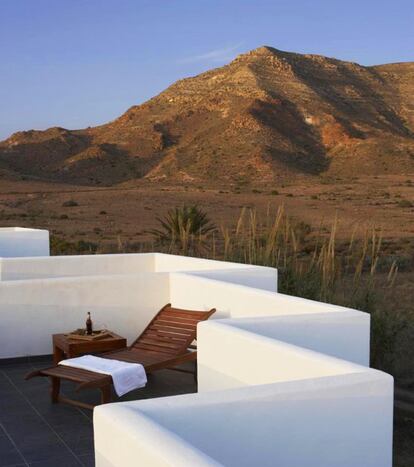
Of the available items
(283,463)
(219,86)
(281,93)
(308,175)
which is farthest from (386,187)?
(283,463)

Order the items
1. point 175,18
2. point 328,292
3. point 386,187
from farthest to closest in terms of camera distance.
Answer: point 386,187 < point 175,18 < point 328,292

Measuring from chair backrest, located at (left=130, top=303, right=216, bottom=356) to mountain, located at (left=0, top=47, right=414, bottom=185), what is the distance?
38.5 m

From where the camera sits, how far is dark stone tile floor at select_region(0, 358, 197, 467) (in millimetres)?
3852

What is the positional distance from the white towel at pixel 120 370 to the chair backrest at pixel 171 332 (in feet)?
1.64

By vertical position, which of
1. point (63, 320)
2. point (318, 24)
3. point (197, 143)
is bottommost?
point (63, 320)

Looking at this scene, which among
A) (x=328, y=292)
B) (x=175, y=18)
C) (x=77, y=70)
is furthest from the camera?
(x=77, y=70)

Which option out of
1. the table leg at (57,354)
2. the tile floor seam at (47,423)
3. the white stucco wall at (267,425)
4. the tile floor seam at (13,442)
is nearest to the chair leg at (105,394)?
Answer: the tile floor seam at (47,423)

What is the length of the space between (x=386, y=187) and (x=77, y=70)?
19.4 metres

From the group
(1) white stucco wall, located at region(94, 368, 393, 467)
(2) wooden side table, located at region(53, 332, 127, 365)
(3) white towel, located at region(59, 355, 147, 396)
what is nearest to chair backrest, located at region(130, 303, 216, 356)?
(2) wooden side table, located at region(53, 332, 127, 365)

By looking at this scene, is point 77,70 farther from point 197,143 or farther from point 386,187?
point 197,143

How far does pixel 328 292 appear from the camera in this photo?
6.89 meters

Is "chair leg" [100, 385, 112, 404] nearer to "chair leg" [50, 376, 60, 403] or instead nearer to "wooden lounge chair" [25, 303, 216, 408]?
"wooden lounge chair" [25, 303, 216, 408]

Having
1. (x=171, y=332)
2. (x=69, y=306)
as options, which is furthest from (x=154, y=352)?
(x=69, y=306)

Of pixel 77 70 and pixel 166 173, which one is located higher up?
pixel 77 70
